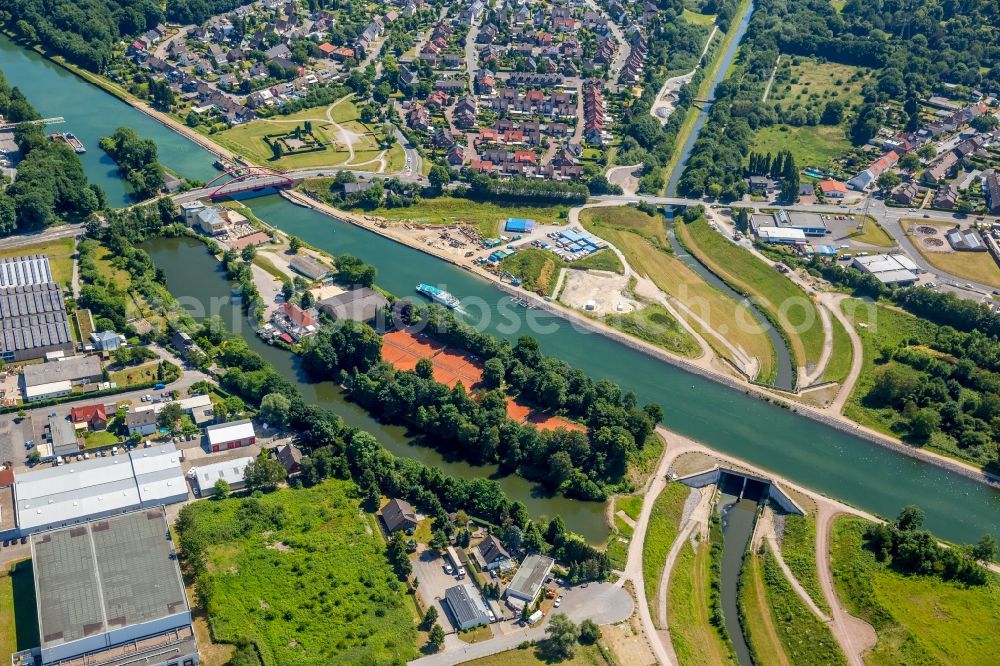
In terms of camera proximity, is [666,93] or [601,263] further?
[666,93]

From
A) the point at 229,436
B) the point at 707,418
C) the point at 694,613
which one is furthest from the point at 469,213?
the point at 694,613

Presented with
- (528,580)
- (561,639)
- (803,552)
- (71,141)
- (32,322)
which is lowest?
(561,639)

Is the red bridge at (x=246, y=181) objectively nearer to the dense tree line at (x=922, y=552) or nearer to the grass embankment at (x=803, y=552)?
the grass embankment at (x=803, y=552)

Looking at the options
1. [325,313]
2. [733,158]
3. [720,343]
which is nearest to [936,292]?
[720,343]

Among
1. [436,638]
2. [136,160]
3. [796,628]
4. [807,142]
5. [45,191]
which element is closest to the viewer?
[436,638]

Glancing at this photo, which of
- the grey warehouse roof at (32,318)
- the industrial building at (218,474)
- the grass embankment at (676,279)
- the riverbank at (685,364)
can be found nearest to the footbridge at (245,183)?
the riverbank at (685,364)

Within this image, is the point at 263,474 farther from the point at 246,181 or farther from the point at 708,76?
the point at 708,76

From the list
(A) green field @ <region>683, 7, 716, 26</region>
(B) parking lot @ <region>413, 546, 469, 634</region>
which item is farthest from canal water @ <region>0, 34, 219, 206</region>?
(A) green field @ <region>683, 7, 716, 26</region>
